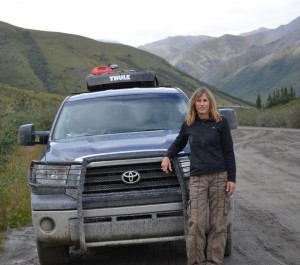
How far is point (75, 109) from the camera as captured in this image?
7.30m

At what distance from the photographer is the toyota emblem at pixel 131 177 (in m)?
5.34

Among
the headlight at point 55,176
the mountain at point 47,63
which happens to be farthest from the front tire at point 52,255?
the mountain at point 47,63

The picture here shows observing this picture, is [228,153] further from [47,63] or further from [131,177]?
[47,63]

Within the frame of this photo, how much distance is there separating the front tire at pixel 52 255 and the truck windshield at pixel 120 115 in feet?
4.49

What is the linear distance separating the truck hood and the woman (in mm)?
391

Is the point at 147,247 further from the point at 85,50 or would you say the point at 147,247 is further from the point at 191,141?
the point at 85,50

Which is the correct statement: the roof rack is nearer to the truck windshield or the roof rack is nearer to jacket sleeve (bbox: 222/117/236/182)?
the truck windshield

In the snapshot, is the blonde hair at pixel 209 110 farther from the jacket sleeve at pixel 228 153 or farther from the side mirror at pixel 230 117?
the side mirror at pixel 230 117

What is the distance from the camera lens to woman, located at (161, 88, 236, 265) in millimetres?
5199

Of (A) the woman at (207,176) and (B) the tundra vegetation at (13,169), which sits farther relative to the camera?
(B) the tundra vegetation at (13,169)

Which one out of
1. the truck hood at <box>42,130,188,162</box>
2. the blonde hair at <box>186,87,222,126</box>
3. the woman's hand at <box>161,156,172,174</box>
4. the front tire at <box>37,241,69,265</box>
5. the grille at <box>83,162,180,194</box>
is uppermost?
the blonde hair at <box>186,87,222,126</box>

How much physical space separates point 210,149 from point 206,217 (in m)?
0.62

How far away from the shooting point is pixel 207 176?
17.1ft

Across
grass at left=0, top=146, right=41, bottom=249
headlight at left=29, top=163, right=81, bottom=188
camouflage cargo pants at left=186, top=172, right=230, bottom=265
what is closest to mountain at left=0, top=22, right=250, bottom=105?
grass at left=0, top=146, right=41, bottom=249
